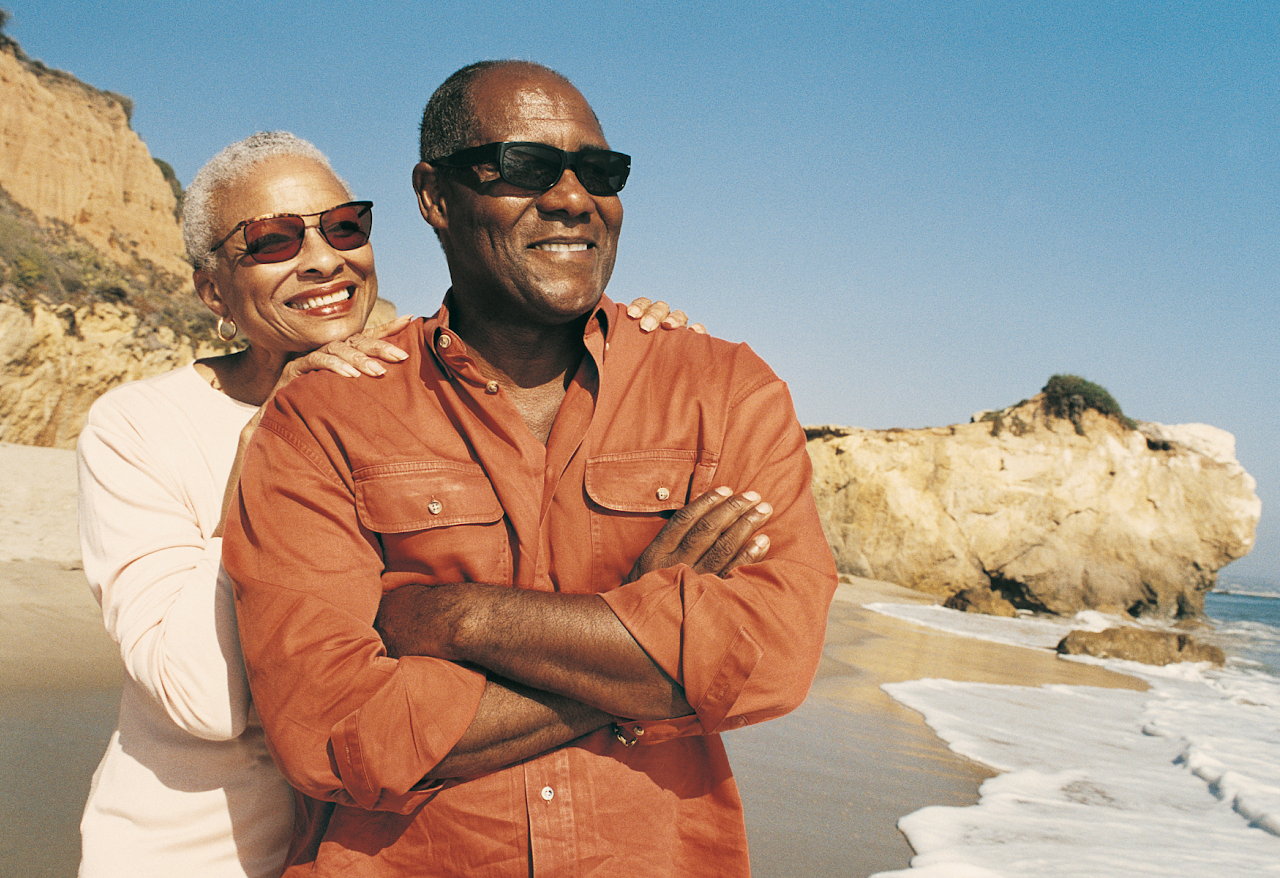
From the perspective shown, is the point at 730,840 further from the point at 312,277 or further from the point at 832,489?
the point at 832,489

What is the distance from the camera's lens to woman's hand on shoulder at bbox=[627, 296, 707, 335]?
1.86 meters

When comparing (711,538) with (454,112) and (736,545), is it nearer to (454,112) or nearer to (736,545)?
(736,545)

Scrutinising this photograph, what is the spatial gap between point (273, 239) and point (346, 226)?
0.18 meters

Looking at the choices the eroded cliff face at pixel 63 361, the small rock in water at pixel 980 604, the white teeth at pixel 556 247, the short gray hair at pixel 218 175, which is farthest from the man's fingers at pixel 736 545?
the small rock in water at pixel 980 604

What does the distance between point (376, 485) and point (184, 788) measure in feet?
2.64

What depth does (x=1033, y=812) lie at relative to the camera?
492 centimetres

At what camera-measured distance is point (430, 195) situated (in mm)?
1926

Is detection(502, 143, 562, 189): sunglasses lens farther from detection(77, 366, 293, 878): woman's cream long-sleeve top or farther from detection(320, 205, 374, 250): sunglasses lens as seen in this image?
detection(77, 366, 293, 878): woman's cream long-sleeve top

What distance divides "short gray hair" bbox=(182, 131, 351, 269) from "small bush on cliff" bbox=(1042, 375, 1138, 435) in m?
25.0

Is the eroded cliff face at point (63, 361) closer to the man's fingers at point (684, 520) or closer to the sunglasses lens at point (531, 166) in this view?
the sunglasses lens at point (531, 166)

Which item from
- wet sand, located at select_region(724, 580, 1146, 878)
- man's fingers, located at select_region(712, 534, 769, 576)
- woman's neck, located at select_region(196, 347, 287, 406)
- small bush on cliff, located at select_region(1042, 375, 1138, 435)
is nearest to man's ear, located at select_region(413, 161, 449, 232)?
woman's neck, located at select_region(196, 347, 287, 406)

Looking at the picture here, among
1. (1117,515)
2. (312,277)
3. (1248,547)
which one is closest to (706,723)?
(312,277)

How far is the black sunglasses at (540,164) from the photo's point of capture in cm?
171

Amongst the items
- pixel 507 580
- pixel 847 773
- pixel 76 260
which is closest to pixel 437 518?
pixel 507 580
